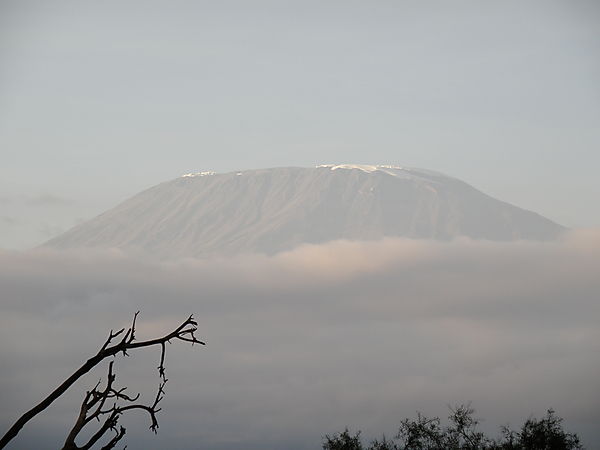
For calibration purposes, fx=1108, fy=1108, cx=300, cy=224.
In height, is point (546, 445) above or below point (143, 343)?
above

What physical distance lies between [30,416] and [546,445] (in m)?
101

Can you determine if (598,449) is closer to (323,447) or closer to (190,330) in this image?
(323,447)

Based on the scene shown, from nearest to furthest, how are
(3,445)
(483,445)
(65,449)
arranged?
1. (3,445)
2. (65,449)
3. (483,445)

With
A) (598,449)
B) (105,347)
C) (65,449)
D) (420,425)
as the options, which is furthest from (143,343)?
(598,449)

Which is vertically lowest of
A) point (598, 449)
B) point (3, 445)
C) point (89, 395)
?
point (3, 445)

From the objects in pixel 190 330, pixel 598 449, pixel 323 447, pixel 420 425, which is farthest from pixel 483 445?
pixel 190 330

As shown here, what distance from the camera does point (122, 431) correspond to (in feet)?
27.4

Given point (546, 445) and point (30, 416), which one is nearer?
point (30, 416)

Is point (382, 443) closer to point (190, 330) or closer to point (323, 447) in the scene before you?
point (323, 447)

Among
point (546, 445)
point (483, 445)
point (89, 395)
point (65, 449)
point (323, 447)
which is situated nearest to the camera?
point (65, 449)

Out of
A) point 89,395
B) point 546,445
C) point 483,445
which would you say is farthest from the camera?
point 483,445

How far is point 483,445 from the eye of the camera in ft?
365

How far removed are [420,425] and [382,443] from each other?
4601 mm

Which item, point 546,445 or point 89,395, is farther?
point 546,445
